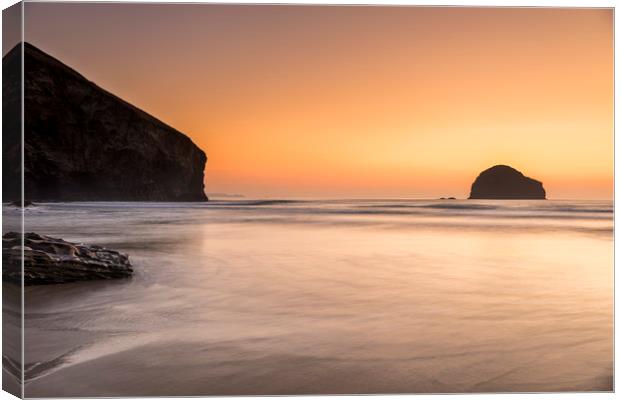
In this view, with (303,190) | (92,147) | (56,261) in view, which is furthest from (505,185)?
(56,261)

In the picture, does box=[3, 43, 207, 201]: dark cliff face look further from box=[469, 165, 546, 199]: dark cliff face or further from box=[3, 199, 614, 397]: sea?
box=[469, 165, 546, 199]: dark cliff face

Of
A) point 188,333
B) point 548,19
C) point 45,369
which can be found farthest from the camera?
point 548,19

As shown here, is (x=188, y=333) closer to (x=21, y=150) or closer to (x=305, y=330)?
(x=305, y=330)

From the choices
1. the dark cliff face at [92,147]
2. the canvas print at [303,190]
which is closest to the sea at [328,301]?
the canvas print at [303,190]

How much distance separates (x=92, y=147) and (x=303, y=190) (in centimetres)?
125

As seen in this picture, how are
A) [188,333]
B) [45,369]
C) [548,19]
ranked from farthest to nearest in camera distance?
[548,19], [188,333], [45,369]

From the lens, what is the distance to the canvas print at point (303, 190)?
2.99m

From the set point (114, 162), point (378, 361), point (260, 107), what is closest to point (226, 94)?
point (260, 107)

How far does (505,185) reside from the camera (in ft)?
11.5

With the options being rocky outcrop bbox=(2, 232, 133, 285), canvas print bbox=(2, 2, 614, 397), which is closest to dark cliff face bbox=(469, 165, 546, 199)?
canvas print bbox=(2, 2, 614, 397)

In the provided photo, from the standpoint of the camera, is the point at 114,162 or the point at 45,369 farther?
the point at 114,162

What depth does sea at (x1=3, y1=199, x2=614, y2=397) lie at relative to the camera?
9.64ft

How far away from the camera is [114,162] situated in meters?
3.38

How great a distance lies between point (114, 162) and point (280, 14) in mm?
1279
